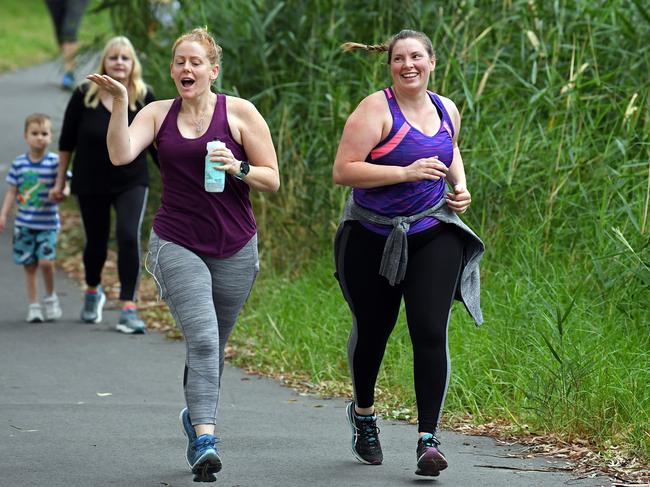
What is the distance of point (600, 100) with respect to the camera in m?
9.67

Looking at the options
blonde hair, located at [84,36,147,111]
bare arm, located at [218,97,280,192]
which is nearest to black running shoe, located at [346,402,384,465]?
bare arm, located at [218,97,280,192]

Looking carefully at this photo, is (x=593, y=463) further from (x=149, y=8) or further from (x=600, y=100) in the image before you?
(x=149, y=8)

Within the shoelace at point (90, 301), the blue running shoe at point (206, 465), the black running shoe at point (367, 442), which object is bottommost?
the shoelace at point (90, 301)

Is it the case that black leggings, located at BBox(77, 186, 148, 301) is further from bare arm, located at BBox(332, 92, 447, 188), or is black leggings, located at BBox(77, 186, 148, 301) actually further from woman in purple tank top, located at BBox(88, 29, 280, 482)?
bare arm, located at BBox(332, 92, 447, 188)

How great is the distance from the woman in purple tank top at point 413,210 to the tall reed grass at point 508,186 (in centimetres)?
101

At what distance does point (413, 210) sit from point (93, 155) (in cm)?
426

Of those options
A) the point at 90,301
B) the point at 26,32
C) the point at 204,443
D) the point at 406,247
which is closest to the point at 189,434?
the point at 204,443

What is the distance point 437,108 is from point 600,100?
4.30 metres

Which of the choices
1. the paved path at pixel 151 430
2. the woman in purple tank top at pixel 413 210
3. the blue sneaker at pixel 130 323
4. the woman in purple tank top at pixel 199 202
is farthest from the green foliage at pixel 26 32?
the woman in purple tank top at pixel 413 210

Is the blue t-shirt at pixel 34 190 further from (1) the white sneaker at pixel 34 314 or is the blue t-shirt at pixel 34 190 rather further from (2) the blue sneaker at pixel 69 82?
(2) the blue sneaker at pixel 69 82

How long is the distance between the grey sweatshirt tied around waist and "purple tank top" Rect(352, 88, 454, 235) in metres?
0.03

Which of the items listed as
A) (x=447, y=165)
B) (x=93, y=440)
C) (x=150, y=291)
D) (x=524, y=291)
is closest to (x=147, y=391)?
(x=93, y=440)

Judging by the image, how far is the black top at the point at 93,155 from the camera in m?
9.28

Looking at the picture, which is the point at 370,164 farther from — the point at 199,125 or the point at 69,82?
the point at 69,82
